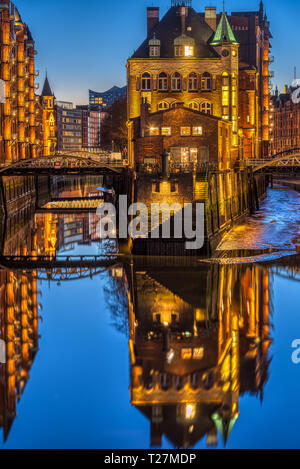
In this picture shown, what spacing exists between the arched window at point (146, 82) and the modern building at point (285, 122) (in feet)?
276

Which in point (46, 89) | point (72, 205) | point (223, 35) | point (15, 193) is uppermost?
point (46, 89)

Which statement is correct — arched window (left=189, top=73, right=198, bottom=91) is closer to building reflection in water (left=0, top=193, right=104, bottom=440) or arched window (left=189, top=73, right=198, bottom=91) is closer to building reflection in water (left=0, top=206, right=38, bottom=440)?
building reflection in water (left=0, top=193, right=104, bottom=440)

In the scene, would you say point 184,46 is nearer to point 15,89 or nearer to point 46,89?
point 15,89

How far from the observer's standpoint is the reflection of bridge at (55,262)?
34.7 metres

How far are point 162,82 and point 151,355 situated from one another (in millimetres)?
40493

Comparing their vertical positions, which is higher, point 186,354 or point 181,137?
point 181,137

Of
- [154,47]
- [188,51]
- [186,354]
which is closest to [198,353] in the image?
[186,354]

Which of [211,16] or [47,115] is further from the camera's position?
[47,115]

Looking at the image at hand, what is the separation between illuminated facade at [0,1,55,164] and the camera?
6431 cm

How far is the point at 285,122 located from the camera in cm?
14762

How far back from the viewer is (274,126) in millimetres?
154125
